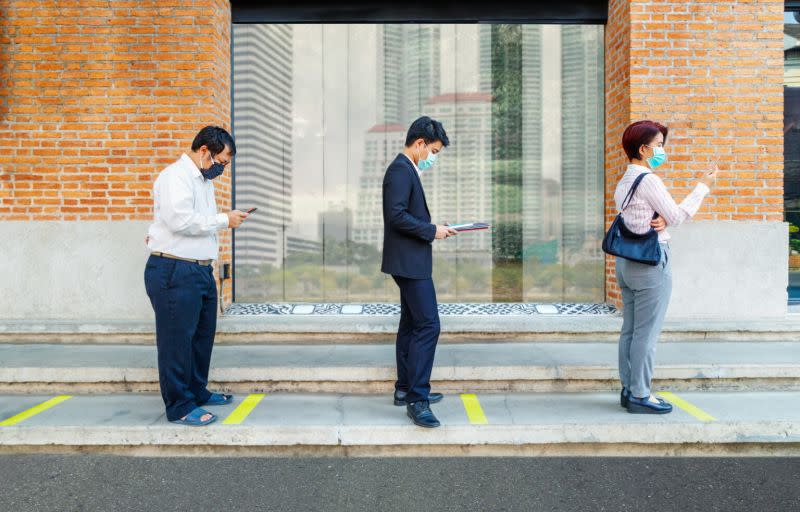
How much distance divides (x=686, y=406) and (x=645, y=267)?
1.24 metres

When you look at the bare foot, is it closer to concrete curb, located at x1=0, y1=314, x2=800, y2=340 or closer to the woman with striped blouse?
concrete curb, located at x1=0, y1=314, x2=800, y2=340

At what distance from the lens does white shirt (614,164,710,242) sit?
385cm

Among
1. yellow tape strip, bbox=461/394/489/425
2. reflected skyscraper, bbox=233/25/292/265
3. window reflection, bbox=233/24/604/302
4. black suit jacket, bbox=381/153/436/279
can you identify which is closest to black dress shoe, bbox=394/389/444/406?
yellow tape strip, bbox=461/394/489/425

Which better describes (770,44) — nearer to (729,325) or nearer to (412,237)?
(729,325)

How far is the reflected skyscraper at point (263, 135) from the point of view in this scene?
7008mm

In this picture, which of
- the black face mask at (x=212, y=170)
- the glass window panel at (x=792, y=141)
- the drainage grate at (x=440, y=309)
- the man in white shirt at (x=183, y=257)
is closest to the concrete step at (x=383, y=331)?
the drainage grate at (x=440, y=309)

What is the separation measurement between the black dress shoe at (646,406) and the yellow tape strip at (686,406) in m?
0.21

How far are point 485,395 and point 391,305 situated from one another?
7.91ft

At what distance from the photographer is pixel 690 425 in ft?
12.9

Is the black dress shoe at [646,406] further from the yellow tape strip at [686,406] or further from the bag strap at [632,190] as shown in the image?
the bag strap at [632,190]

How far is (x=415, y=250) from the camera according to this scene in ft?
13.2

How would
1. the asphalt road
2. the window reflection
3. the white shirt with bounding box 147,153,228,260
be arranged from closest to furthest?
the asphalt road < the white shirt with bounding box 147,153,228,260 < the window reflection

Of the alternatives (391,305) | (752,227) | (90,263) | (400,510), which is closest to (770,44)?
(752,227)

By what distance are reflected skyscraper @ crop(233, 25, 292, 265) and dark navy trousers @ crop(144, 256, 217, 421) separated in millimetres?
3005
